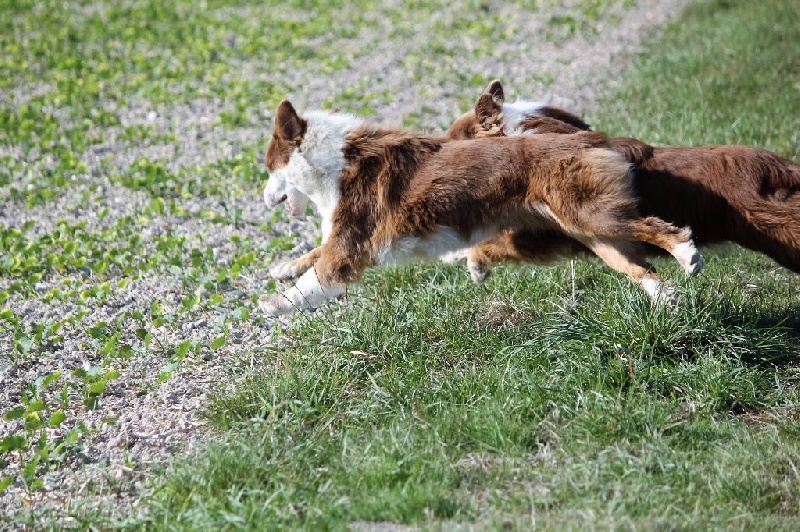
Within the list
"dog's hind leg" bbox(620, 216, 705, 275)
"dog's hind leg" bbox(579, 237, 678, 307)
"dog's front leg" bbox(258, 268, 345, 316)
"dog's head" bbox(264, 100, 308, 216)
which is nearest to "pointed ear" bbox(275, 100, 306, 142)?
"dog's head" bbox(264, 100, 308, 216)

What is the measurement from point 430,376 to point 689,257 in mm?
1533

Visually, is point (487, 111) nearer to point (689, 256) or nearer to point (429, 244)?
point (429, 244)

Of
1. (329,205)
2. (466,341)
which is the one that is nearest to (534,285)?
(466,341)

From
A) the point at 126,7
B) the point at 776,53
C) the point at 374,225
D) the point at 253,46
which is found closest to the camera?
the point at 374,225

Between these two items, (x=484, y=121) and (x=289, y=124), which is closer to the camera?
(x=289, y=124)

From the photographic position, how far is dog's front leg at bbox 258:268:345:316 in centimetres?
608

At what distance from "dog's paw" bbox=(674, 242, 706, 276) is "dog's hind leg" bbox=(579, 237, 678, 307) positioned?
263 millimetres

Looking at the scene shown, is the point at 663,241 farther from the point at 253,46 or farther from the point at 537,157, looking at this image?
the point at 253,46

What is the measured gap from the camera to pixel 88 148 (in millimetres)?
10414

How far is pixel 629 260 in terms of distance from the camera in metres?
5.91

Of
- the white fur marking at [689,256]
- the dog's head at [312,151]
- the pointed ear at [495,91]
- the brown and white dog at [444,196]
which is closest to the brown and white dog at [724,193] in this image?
the brown and white dog at [444,196]

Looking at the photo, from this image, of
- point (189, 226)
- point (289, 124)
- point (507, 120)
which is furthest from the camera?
point (189, 226)

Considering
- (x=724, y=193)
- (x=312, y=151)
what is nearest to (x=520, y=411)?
(x=724, y=193)

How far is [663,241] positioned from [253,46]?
9.50 metres
